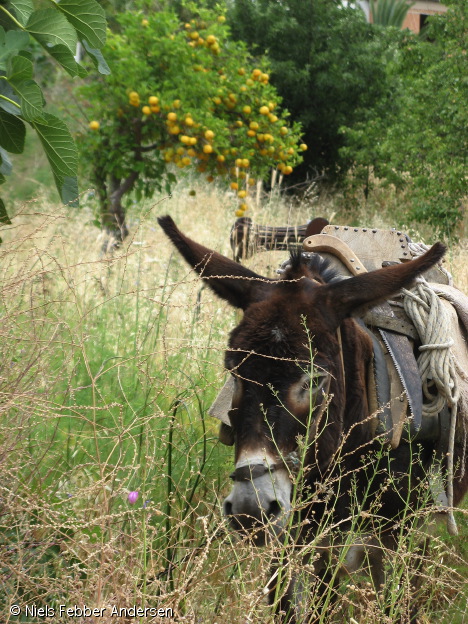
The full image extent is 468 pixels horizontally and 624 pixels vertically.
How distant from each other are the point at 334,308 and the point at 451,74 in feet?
32.3

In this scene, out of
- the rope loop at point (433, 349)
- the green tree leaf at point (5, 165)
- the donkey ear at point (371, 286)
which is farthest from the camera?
the rope loop at point (433, 349)

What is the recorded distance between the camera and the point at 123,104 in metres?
8.04

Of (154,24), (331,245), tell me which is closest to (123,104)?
(154,24)

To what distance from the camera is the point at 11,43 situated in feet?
6.36

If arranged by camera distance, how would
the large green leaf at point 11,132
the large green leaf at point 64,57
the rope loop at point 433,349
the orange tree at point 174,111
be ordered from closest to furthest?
the large green leaf at point 64,57 < the large green leaf at point 11,132 < the rope loop at point 433,349 < the orange tree at point 174,111

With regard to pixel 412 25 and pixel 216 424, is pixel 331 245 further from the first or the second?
pixel 412 25

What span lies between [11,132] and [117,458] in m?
1.78

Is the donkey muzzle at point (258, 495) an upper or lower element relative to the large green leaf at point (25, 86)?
lower

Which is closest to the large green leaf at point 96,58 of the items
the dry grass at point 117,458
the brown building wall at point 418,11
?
the dry grass at point 117,458

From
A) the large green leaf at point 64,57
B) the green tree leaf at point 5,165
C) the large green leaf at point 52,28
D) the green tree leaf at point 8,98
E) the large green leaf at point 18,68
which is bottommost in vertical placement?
the green tree leaf at point 5,165

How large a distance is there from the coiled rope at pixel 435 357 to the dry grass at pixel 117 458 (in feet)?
2.05

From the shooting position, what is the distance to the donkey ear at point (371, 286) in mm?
2604

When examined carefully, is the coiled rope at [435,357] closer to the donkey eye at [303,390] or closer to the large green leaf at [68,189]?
the donkey eye at [303,390]

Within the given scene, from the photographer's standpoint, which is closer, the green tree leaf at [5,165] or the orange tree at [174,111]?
the green tree leaf at [5,165]
